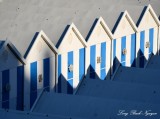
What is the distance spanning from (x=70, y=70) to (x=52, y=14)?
2442mm

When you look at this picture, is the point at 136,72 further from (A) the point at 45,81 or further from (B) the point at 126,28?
(A) the point at 45,81

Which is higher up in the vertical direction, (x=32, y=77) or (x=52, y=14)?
(x=52, y=14)

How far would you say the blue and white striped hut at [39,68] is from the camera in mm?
13930

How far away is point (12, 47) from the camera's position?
13.2 metres

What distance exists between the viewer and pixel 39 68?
14.4 metres

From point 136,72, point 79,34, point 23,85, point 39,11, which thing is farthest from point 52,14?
point 23,85

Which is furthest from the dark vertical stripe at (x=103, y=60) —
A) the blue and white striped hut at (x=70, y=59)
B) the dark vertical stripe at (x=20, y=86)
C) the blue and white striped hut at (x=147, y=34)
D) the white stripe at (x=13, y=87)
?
the white stripe at (x=13, y=87)

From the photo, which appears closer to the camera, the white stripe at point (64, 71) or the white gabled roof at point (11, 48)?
the white gabled roof at point (11, 48)

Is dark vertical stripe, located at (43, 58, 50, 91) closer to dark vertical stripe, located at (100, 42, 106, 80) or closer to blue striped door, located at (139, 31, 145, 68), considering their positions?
dark vertical stripe, located at (100, 42, 106, 80)

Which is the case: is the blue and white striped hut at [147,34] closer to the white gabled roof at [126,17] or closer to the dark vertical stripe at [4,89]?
the white gabled roof at [126,17]

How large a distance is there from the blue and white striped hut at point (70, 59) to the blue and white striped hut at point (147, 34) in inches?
142

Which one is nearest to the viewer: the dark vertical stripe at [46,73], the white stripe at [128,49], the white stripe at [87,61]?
the dark vertical stripe at [46,73]

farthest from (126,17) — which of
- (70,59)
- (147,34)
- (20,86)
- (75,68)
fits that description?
(20,86)

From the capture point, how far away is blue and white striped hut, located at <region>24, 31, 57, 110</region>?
45.7 ft
